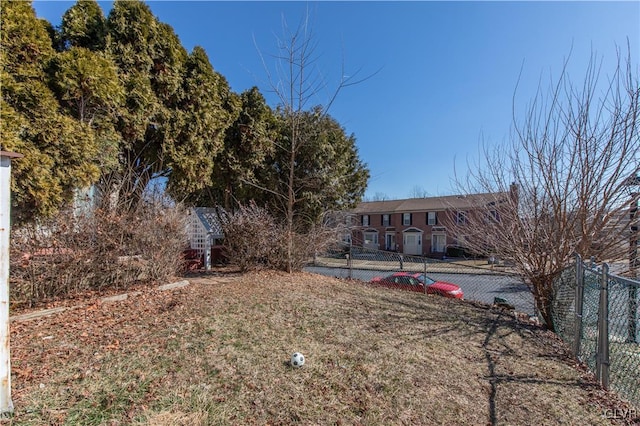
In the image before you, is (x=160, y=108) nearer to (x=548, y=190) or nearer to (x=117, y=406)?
(x=117, y=406)

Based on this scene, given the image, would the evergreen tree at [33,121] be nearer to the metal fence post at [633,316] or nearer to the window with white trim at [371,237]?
the metal fence post at [633,316]

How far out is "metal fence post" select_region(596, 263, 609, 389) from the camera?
3203 millimetres

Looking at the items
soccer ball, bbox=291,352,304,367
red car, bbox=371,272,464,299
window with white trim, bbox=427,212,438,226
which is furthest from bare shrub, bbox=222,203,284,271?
window with white trim, bbox=427,212,438,226

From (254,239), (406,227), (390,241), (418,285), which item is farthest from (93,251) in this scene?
(390,241)

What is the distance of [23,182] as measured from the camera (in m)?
4.68

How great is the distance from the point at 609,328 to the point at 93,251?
7.05 metres

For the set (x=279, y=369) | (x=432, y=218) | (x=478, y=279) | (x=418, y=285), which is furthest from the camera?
(x=432, y=218)

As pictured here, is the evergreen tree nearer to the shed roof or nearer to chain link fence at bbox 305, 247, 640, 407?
the shed roof

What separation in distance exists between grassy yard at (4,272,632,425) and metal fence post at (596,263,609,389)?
0.55 feet

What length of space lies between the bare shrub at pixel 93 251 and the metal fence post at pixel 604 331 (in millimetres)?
6667

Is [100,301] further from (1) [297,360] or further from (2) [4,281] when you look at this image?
(1) [297,360]

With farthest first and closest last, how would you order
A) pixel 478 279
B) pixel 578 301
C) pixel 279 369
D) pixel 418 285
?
pixel 478 279, pixel 418 285, pixel 578 301, pixel 279 369

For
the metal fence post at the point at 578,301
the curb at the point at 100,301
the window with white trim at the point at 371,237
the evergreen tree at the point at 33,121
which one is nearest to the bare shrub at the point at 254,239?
the curb at the point at 100,301

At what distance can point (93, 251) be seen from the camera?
5.03 meters
